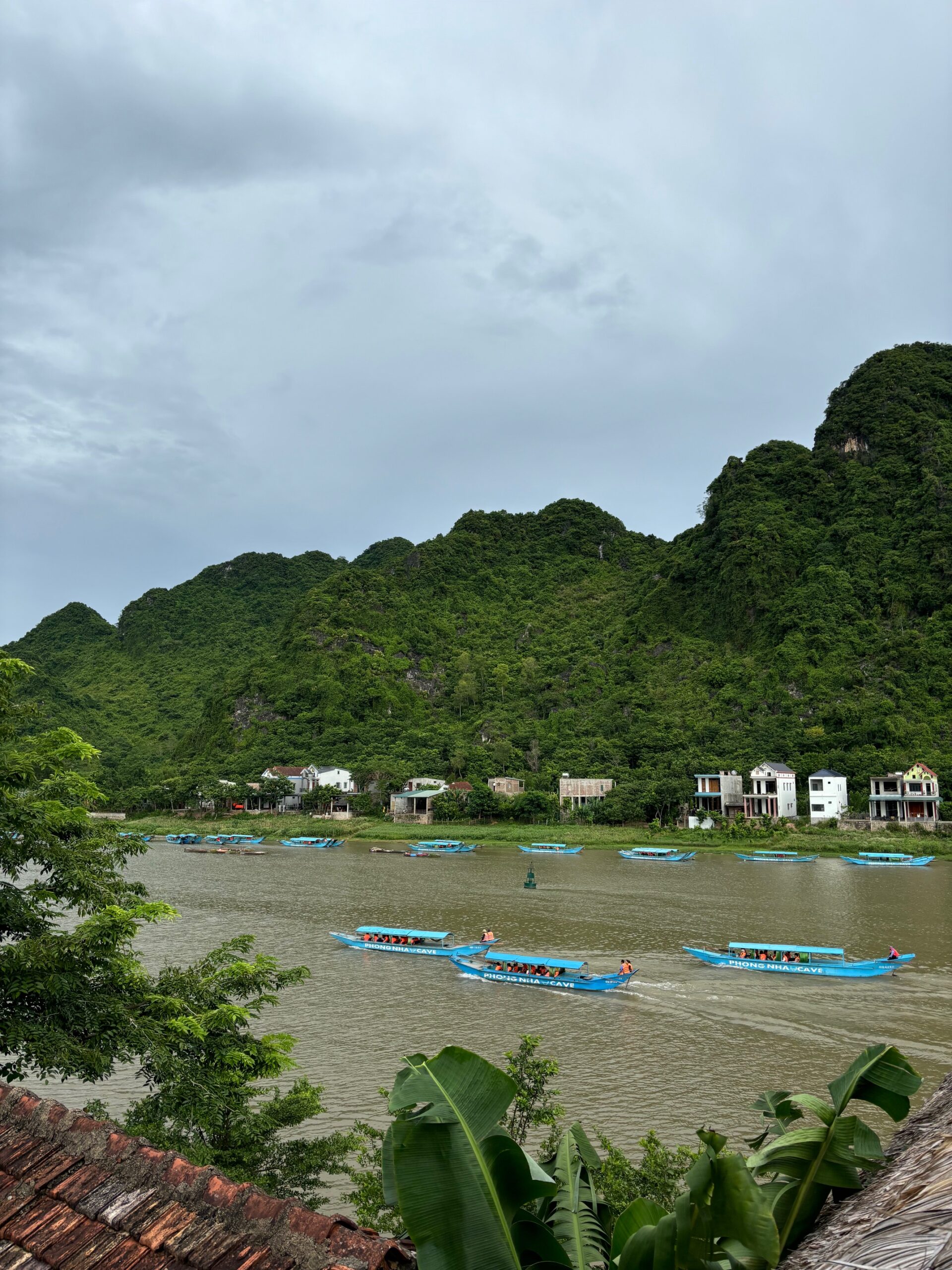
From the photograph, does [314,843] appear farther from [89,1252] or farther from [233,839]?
[89,1252]

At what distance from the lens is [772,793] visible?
204 ft

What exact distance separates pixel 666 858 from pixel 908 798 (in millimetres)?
19328

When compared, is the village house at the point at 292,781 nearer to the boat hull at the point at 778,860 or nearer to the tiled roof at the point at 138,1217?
the boat hull at the point at 778,860

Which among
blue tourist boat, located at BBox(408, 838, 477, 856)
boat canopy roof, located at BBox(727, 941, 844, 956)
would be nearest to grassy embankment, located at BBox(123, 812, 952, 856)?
blue tourist boat, located at BBox(408, 838, 477, 856)

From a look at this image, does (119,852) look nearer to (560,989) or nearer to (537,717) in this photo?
(560,989)

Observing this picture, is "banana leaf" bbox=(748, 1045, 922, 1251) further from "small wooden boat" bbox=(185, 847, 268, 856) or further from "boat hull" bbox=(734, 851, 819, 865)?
"small wooden boat" bbox=(185, 847, 268, 856)

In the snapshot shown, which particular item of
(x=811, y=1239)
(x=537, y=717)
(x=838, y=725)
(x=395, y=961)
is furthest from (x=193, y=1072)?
(x=537, y=717)

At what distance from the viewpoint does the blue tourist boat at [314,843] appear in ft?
213

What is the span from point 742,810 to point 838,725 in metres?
13.2


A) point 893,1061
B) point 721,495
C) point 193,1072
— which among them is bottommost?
point 193,1072

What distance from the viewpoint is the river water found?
14.7 meters

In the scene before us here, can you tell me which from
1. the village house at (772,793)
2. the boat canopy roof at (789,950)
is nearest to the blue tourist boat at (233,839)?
the village house at (772,793)

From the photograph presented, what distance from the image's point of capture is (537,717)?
95.4m

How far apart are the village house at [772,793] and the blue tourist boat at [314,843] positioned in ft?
106
